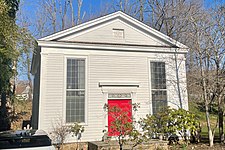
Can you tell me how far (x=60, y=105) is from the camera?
10.0m

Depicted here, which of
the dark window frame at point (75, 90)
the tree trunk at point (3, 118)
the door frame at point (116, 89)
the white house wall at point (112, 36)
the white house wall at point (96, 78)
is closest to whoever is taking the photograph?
the white house wall at point (96, 78)

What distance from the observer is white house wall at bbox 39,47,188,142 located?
9.90 m

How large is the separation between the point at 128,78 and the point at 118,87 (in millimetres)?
771

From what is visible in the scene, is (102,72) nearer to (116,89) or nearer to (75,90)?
(116,89)

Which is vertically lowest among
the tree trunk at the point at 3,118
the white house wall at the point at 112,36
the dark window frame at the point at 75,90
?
the tree trunk at the point at 3,118

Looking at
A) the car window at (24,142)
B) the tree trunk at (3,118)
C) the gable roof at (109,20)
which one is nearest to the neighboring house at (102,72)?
the gable roof at (109,20)

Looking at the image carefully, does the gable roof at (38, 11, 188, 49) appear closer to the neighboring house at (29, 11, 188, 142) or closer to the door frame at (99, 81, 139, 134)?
the neighboring house at (29, 11, 188, 142)

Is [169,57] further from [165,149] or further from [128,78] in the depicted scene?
[165,149]

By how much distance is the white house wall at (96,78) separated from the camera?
990 centimetres

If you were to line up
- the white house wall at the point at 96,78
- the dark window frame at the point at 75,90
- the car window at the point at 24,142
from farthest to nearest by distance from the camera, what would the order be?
1. the dark window frame at the point at 75,90
2. the white house wall at the point at 96,78
3. the car window at the point at 24,142

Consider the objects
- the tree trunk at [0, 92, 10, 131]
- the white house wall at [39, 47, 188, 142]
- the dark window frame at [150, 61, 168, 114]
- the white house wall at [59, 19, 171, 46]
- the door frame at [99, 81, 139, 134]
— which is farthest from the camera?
the tree trunk at [0, 92, 10, 131]

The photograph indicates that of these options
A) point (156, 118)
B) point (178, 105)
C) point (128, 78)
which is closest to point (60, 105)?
point (128, 78)

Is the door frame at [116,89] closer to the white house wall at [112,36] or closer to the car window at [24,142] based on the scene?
the white house wall at [112,36]

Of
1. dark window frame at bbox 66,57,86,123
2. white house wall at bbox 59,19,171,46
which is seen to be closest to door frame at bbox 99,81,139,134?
dark window frame at bbox 66,57,86,123
